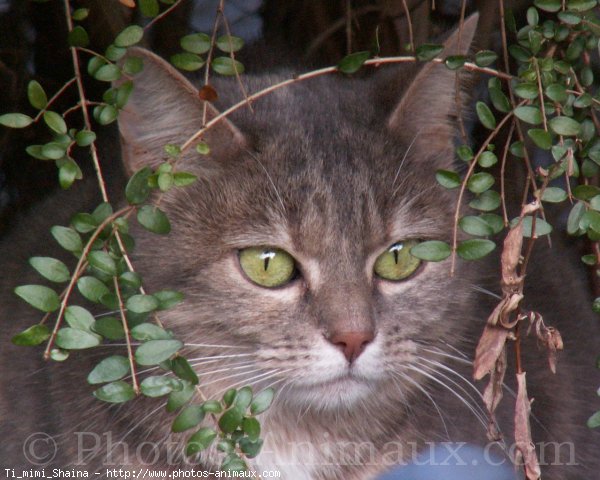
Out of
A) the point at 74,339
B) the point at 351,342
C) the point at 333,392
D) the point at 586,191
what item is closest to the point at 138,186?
the point at 74,339

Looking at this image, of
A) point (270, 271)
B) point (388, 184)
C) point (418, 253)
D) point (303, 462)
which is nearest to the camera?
point (418, 253)

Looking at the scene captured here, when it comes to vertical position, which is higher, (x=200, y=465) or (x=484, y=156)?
(x=484, y=156)

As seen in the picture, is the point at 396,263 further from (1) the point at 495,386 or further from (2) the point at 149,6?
(2) the point at 149,6

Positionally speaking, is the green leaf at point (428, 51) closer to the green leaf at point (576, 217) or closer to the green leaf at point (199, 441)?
the green leaf at point (576, 217)

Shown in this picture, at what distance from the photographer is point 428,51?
168 centimetres

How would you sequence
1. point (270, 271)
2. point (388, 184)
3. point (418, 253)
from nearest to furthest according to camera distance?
point (418, 253)
point (270, 271)
point (388, 184)

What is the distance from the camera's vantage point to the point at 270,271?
5.80 ft

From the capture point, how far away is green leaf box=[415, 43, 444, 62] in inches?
65.9

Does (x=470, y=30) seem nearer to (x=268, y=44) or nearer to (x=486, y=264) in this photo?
(x=486, y=264)

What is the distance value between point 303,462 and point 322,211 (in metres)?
0.62

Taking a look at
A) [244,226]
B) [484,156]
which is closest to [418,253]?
[484,156]

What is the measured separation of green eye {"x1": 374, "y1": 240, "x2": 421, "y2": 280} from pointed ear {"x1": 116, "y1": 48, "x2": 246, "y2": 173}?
0.37 m

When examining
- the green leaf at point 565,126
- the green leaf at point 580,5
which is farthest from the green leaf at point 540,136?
the green leaf at point 580,5

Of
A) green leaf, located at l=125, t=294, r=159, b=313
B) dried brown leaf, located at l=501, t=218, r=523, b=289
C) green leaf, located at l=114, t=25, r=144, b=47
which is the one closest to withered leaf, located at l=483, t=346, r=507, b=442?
dried brown leaf, located at l=501, t=218, r=523, b=289
